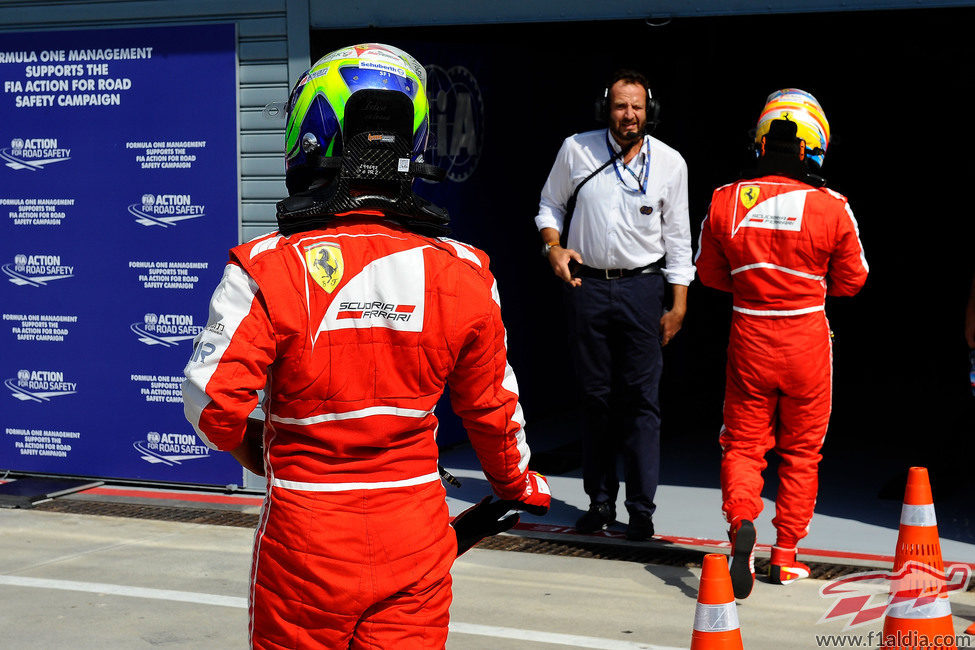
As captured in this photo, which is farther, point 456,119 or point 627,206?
point 456,119

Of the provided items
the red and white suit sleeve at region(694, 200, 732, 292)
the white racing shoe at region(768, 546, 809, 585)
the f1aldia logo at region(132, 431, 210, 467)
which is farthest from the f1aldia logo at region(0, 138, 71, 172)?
the white racing shoe at region(768, 546, 809, 585)

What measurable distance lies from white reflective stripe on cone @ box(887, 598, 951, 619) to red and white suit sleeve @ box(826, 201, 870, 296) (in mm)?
1586

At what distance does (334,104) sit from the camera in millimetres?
2947

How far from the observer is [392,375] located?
2.78 metres

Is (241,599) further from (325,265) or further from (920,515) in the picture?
(325,265)

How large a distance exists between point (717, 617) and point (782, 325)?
2319mm

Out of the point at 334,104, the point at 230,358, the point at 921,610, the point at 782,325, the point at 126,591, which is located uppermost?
the point at 334,104

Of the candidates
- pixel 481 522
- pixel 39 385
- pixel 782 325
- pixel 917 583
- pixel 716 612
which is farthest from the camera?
pixel 39 385

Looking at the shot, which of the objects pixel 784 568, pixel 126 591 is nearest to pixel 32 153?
pixel 126 591

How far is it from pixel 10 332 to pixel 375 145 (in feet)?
17.9

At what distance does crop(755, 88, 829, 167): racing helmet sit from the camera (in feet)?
18.8

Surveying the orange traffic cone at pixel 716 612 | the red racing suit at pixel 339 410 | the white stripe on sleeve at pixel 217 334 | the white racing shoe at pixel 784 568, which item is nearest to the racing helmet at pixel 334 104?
the red racing suit at pixel 339 410

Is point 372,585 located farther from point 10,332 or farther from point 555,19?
point 10,332

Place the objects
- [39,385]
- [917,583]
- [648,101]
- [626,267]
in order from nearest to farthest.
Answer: [917,583]
[648,101]
[626,267]
[39,385]
